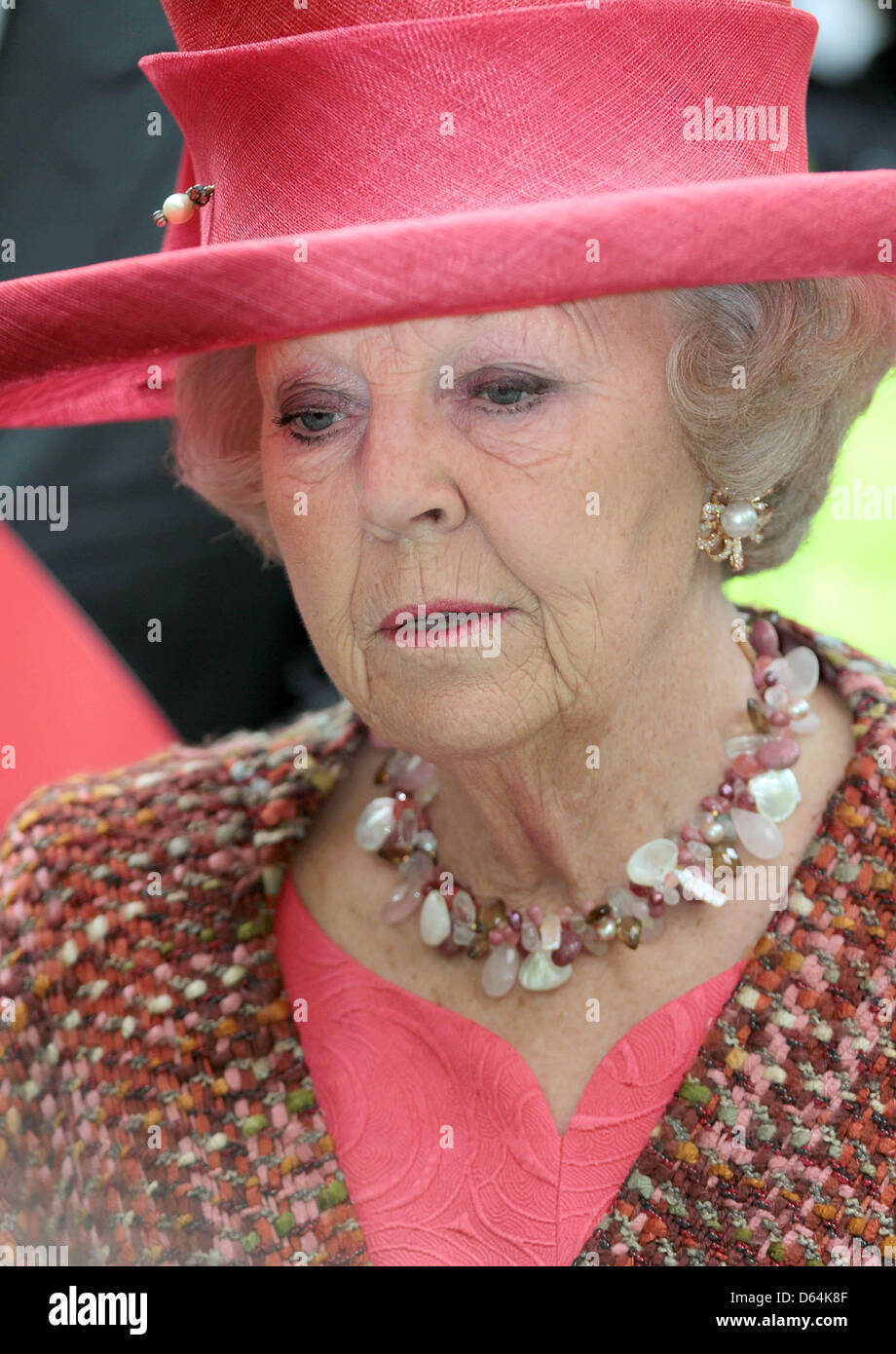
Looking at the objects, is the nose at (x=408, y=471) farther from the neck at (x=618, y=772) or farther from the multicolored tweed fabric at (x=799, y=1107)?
the multicolored tweed fabric at (x=799, y=1107)

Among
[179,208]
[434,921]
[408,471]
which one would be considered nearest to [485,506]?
[408,471]

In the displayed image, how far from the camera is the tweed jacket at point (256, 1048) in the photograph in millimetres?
1366

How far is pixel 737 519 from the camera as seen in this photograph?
1439mm

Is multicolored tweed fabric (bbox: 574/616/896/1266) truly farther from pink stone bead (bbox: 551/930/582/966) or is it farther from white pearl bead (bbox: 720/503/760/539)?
white pearl bead (bbox: 720/503/760/539)

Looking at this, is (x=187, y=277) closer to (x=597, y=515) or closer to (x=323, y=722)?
(x=597, y=515)

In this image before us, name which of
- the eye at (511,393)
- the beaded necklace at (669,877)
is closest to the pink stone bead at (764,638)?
the beaded necklace at (669,877)

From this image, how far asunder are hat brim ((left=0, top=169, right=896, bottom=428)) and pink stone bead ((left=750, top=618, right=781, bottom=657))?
0.51 meters

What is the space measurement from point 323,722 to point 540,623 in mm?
682

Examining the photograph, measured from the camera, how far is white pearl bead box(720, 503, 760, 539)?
144 cm

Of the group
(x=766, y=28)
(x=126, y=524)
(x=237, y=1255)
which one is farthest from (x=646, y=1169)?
(x=126, y=524)

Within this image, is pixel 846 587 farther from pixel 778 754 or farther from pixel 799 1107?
pixel 799 1107

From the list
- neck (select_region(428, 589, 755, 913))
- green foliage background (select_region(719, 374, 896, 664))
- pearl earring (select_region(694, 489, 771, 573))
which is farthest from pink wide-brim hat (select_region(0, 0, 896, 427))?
green foliage background (select_region(719, 374, 896, 664))

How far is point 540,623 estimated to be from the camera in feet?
4.32

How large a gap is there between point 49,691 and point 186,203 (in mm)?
1325
